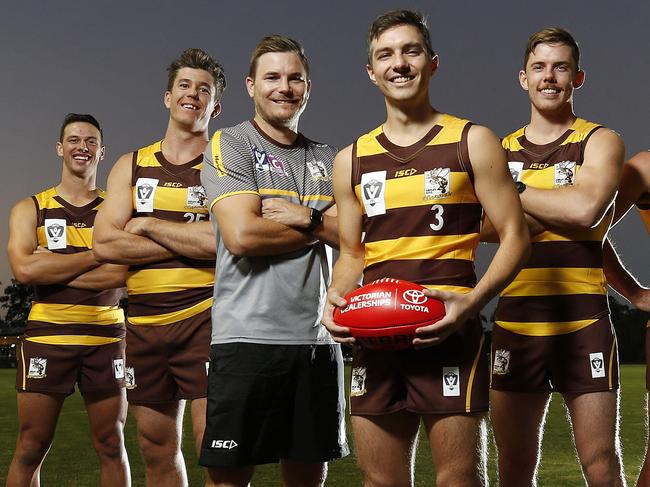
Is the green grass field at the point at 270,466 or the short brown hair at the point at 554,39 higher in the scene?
the short brown hair at the point at 554,39

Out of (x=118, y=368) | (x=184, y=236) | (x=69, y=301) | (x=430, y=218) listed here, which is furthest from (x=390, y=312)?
(x=69, y=301)

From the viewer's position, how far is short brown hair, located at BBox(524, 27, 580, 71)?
4.27 metres

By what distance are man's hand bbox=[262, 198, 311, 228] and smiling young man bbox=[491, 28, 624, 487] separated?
3.41 ft

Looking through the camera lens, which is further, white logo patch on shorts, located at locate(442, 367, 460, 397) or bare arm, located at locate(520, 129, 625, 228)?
bare arm, located at locate(520, 129, 625, 228)

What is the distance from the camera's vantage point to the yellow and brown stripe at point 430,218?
3225mm

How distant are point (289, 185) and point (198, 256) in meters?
0.67

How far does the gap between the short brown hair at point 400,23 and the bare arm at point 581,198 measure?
973 mm

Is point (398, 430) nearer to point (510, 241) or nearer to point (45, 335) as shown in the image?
point (510, 241)

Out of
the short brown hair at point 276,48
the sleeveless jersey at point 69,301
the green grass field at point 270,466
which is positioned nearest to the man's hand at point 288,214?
the short brown hair at point 276,48

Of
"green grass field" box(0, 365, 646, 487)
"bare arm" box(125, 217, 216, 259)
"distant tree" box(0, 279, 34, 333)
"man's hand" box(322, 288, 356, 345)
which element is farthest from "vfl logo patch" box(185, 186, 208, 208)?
"distant tree" box(0, 279, 34, 333)

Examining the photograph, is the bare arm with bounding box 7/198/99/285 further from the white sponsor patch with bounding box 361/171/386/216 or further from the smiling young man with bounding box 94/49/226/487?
the white sponsor patch with bounding box 361/171/386/216

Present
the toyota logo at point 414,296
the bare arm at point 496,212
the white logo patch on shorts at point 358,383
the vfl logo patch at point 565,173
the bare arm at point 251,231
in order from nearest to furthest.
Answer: the toyota logo at point 414,296
the bare arm at point 496,212
the white logo patch on shorts at point 358,383
the bare arm at point 251,231
the vfl logo patch at point 565,173

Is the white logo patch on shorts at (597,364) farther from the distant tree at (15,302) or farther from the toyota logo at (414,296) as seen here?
the distant tree at (15,302)

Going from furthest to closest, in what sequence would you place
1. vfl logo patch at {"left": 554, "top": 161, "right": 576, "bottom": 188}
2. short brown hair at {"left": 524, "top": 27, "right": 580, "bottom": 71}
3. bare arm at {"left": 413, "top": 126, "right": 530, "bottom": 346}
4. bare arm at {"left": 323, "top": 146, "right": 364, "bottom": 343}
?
short brown hair at {"left": 524, "top": 27, "right": 580, "bottom": 71} → vfl logo patch at {"left": 554, "top": 161, "right": 576, "bottom": 188} → bare arm at {"left": 323, "top": 146, "right": 364, "bottom": 343} → bare arm at {"left": 413, "top": 126, "right": 530, "bottom": 346}
